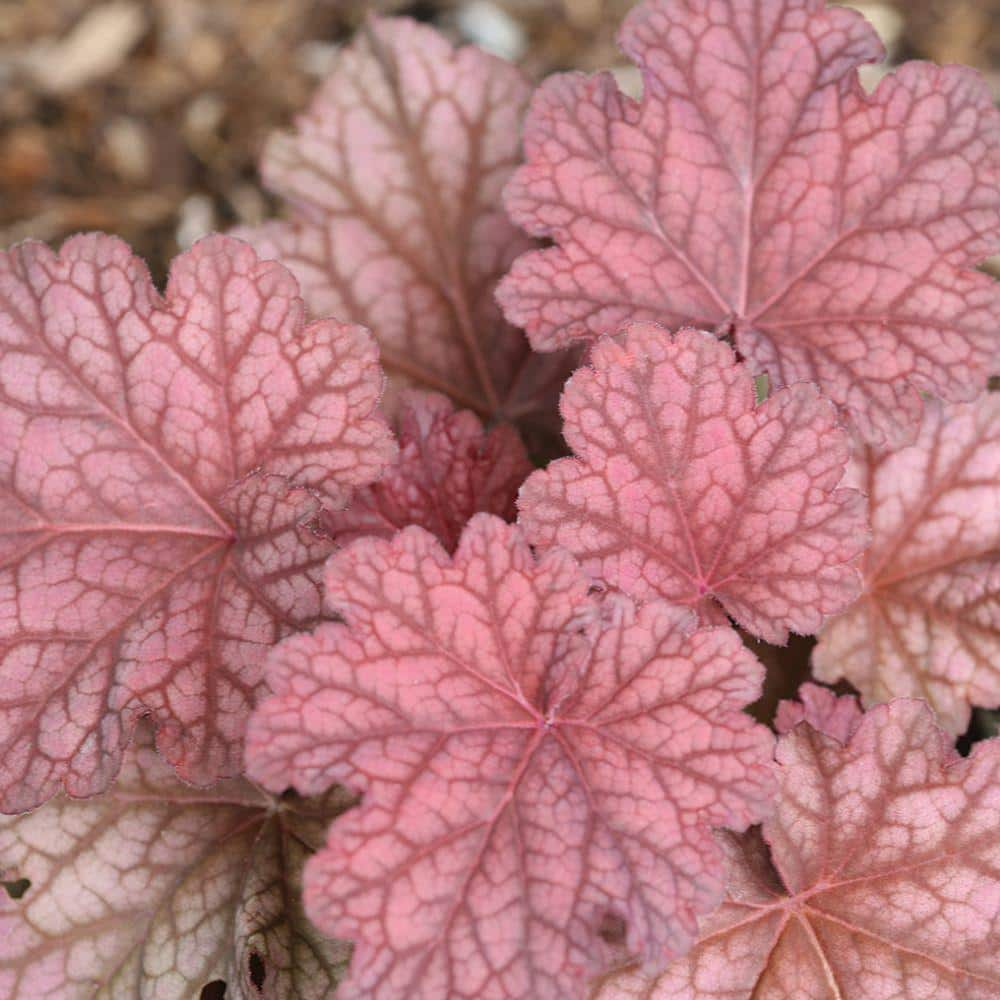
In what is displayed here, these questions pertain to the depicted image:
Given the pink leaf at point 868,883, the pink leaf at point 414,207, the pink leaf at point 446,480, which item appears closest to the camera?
the pink leaf at point 868,883

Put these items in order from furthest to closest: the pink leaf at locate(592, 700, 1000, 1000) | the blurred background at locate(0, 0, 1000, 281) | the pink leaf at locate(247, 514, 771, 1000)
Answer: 1. the blurred background at locate(0, 0, 1000, 281)
2. the pink leaf at locate(592, 700, 1000, 1000)
3. the pink leaf at locate(247, 514, 771, 1000)

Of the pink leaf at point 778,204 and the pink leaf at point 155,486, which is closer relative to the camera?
the pink leaf at point 155,486

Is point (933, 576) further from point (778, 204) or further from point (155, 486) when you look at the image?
point (155, 486)

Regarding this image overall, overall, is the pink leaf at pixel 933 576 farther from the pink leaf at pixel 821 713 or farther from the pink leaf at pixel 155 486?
the pink leaf at pixel 155 486

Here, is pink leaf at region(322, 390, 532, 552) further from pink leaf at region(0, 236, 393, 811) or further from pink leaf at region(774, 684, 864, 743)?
pink leaf at region(774, 684, 864, 743)

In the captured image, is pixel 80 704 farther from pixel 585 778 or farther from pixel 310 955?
pixel 585 778

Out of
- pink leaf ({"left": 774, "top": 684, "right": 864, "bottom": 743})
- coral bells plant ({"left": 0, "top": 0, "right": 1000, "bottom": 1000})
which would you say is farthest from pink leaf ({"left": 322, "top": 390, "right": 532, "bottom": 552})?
pink leaf ({"left": 774, "top": 684, "right": 864, "bottom": 743})

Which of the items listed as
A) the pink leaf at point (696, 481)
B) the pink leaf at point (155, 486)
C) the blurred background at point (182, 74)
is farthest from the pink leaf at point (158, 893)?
the blurred background at point (182, 74)
